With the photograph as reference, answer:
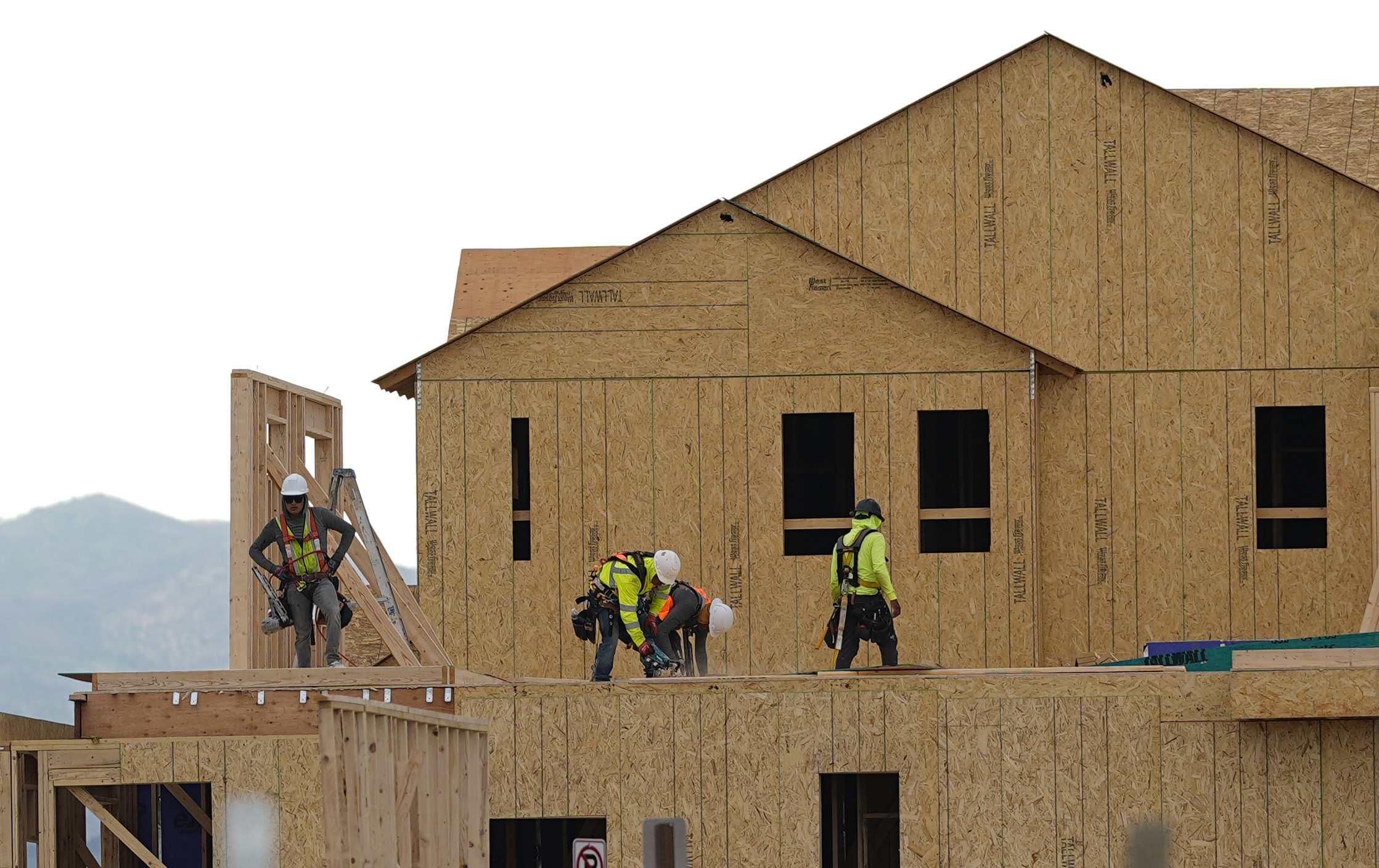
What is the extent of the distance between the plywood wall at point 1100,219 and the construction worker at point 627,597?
6.13 m

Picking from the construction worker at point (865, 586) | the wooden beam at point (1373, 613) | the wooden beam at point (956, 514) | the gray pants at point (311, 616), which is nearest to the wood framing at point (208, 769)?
the gray pants at point (311, 616)

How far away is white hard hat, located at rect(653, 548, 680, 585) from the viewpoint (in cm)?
1667

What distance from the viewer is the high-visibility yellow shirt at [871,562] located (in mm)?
16891

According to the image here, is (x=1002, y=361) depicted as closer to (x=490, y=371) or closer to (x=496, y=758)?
(x=490, y=371)

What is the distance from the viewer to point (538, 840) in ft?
61.6

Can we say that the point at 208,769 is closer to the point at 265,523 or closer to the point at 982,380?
the point at 265,523

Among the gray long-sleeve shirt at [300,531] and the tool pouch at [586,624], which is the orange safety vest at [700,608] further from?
the gray long-sleeve shirt at [300,531]

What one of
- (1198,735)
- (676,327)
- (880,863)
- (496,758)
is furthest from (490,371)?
(1198,735)

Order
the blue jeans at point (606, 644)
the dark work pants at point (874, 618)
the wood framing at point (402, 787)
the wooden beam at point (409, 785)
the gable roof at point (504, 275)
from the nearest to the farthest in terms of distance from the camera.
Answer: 1. the wood framing at point (402, 787)
2. the wooden beam at point (409, 785)
3. the blue jeans at point (606, 644)
4. the dark work pants at point (874, 618)
5. the gable roof at point (504, 275)

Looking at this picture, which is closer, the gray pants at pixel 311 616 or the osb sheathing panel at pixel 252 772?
the osb sheathing panel at pixel 252 772

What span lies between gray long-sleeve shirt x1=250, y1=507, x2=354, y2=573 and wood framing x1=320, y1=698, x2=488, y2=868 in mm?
3900

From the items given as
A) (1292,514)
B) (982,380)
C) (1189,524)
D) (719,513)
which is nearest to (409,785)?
(719,513)

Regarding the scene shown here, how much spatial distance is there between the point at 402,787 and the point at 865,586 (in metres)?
6.60

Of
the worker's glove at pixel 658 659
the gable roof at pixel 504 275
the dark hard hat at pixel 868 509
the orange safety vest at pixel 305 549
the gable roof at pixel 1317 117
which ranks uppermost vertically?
the gable roof at pixel 1317 117
